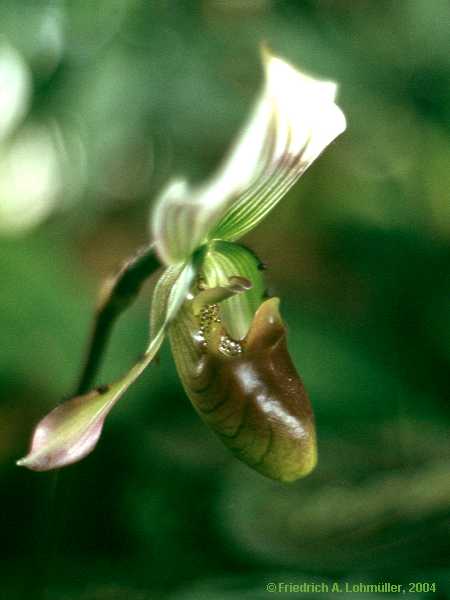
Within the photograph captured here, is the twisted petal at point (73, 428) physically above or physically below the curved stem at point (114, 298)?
below

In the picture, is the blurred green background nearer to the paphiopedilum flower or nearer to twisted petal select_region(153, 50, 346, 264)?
the paphiopedilum flower

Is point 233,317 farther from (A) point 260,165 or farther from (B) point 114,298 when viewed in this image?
(A) point 260,165

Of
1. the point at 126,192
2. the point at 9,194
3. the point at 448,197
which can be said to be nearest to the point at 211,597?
the point at 448,197

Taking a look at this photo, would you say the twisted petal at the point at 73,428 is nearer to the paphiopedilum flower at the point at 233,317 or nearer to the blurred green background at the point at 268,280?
the paphiopedilum flower at the point at 233,317

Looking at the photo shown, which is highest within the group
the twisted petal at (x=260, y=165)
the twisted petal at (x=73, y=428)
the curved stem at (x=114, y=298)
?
the twisted petal at (x=260, y=165)

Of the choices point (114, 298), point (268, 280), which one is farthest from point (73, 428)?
point (268, 280)

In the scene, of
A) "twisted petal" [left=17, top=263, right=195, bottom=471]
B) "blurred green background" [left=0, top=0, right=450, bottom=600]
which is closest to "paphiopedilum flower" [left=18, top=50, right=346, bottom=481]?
"twisted petal" [left=17, top=263, right=195, bottom=471]

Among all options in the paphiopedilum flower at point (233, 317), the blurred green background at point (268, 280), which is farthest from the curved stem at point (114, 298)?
the blurred green background at point (268, 280)
